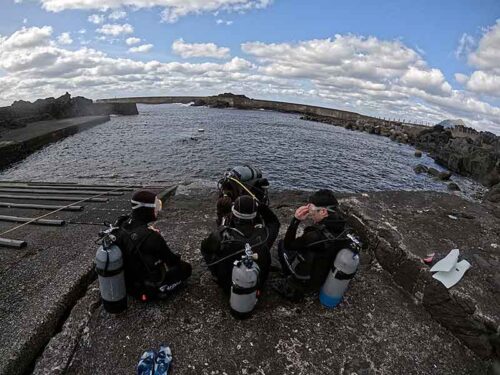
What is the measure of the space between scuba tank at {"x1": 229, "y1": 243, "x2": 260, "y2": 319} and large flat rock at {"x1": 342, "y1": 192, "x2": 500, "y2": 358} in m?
2.87

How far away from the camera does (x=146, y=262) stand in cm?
386

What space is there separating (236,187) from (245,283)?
237cm

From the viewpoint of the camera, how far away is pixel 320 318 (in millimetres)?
4348

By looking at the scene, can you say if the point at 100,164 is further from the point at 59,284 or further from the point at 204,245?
the point at 204,245

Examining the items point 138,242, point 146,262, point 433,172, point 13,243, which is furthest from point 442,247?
point 433,172

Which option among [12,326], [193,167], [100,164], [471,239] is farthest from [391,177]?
[12,326]

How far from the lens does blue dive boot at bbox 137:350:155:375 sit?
11.1 ft

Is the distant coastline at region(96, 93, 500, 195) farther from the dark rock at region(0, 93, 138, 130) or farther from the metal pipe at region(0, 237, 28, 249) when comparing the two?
the dark rock at region(0, 93, 138, 130)

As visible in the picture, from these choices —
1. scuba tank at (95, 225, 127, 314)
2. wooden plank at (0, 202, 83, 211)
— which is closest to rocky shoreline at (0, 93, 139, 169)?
wooden plank at (0, 202, 83, 211)

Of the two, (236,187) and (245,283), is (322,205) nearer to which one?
(245,283)

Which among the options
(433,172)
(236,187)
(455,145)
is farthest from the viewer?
(455,145)

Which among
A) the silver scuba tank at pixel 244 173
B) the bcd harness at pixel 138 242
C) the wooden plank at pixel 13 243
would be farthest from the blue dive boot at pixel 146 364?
the wooden plank at pixel 13 243

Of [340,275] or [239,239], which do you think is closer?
[239,239]

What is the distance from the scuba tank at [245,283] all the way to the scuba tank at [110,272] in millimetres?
1514
